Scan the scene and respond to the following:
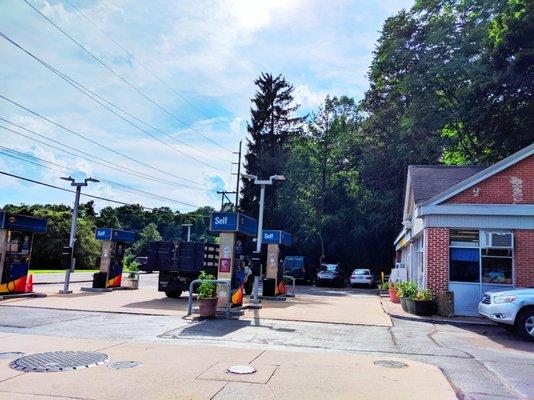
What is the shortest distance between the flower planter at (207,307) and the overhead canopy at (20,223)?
8.79 metres

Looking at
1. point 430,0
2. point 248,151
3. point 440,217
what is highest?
point 430,0

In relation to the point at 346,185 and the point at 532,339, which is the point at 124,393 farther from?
the point at 346,185

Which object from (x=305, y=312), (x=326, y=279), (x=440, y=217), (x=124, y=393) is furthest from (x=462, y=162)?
(x=124, y=393)

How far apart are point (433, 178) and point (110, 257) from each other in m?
15.2

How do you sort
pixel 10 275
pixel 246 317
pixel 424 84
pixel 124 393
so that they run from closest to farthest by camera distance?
1. pixel 124 393
2. pixel 246 317
3. pixel 10 275
4. pixel 424 84

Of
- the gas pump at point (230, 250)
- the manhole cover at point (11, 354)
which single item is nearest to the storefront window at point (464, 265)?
the gas pump at point (230, 250)

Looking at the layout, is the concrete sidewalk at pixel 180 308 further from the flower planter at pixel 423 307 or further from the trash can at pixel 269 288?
the trash can at pixel 269 288

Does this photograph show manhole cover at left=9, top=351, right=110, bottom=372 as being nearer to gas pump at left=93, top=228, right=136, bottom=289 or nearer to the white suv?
the white suv

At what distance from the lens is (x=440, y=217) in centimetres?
1579

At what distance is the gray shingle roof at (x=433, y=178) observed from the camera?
58.3 feet

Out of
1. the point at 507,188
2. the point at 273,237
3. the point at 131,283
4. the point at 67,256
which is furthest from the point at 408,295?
the point at 131,283

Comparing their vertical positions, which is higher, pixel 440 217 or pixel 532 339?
pixel 440 217

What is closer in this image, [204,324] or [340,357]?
[340,357]

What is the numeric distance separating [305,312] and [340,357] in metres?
7.26
